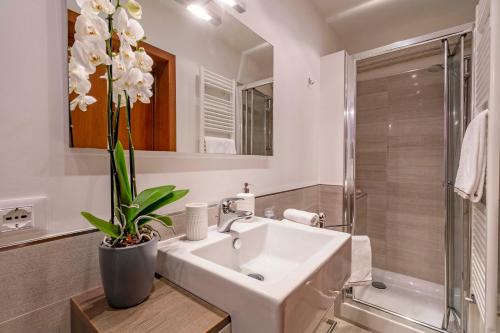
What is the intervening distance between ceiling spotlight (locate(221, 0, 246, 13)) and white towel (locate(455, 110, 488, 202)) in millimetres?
1258

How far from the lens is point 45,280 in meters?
0.59

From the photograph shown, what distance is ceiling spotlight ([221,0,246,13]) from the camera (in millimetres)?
1062

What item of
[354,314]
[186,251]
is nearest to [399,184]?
[354,314]

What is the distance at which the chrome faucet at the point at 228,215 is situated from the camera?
94 centimetres

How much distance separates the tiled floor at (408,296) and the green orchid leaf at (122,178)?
1.86 m

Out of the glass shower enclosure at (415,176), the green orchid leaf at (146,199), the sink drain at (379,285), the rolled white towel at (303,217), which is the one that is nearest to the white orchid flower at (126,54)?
the green orchid leaf at (146,199)

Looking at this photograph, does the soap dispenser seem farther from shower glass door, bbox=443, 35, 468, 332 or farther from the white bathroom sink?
shower glass door, bbox=443, 35, 468, 332

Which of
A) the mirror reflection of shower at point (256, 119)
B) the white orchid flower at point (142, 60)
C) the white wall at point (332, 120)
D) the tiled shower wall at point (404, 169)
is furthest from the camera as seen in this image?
the tiled shower wall at point (404, 169)

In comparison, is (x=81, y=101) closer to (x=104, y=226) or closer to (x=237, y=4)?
(x=104, y=226)

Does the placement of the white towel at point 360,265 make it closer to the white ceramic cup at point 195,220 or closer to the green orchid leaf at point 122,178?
the white ceramic cup at point 195,220

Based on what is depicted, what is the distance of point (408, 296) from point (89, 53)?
8.58 feet

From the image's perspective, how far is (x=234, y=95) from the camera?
1.17 metres

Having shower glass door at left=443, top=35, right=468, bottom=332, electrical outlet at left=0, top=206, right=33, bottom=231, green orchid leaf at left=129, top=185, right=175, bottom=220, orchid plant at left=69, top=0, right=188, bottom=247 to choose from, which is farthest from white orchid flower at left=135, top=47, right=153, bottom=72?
shower glass door at left=443, top=35, right=468, bottom=332

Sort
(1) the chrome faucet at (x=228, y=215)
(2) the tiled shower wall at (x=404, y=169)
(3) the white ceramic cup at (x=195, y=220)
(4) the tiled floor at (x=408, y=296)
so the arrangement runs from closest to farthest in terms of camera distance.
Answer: (3) the white ceramic cup at (x=195, y=220), (1) the chrome faucet at (x=228, y=215), (4) the tiled floor at (x=408, y=296), (2) the tiled shower wall at (x=404, y=169)
